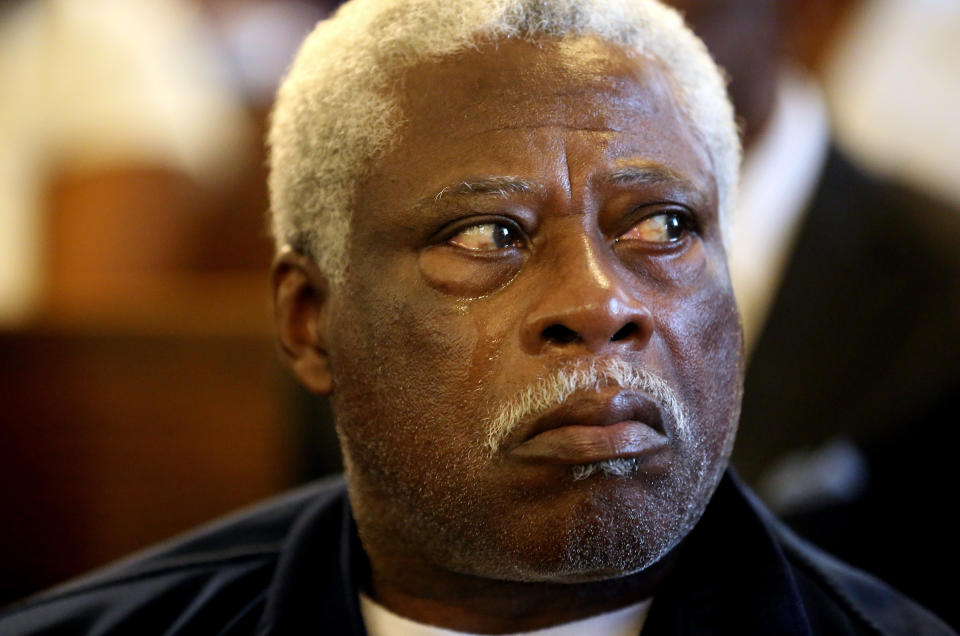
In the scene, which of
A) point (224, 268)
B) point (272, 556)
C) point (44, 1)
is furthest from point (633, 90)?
point (44, 1)

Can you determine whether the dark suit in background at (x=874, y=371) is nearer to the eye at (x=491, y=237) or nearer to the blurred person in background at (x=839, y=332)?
the blurred person in background at (x=839, y=332)

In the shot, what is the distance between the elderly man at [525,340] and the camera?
50.4 inches

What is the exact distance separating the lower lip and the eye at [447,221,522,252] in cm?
26

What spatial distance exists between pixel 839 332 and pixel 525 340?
1.65 meters

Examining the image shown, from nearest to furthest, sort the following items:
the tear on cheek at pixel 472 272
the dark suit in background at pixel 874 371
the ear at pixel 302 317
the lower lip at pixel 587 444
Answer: the lower lip at pixel 587 444, the tear on cheek at pixel 472 272, the ear at pixel 302 317, the dark suit in background at pixel 874 371

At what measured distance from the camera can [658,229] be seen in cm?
141

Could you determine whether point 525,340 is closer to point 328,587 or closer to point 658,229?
point 658,229

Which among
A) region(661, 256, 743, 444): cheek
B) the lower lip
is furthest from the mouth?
region(661, 256, 743, 444): cheek

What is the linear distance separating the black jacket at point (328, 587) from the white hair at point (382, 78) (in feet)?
1.41

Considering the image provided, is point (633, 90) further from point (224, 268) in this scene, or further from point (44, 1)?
point (44, 1)

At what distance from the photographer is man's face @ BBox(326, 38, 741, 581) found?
1.27 m

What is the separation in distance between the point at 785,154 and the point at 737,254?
1.05 ft

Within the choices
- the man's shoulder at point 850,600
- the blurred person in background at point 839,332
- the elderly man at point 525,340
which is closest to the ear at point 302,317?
the elderly man at point 525,340

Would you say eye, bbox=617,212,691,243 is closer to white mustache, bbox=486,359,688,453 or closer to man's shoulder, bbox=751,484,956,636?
white mustache, bbox=486,359,688,453
